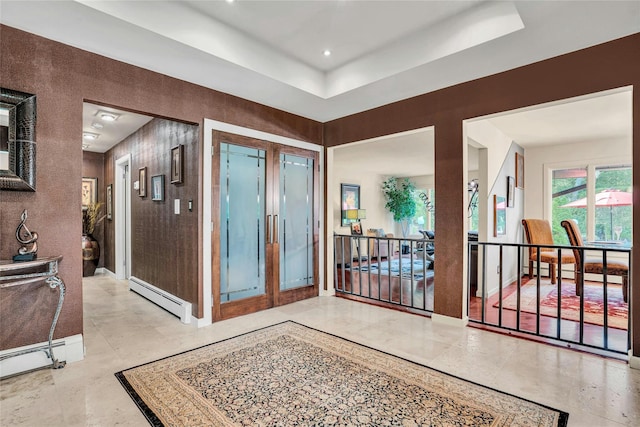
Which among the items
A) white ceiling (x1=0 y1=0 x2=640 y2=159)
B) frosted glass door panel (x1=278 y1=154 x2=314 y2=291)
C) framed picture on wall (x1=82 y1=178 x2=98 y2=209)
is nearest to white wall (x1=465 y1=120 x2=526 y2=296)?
white ceiling (x1=0 y1=0 x2=640 y2=159)

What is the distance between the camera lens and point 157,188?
4.10 metres

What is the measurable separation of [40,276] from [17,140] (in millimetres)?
939

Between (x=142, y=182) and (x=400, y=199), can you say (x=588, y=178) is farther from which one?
(x=142, y=182)

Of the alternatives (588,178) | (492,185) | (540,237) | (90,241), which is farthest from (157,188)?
(588,178)

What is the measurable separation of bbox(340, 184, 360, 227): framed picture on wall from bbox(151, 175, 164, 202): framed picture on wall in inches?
206

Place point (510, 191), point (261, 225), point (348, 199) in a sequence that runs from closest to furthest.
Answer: point (261, 225)
point (510, 191)
point (348, 199)

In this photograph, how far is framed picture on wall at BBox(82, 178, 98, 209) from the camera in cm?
622

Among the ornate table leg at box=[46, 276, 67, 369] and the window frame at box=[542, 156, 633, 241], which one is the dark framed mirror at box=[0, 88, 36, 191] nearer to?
the ornate table leg at box=[46, 276, 67, 369]

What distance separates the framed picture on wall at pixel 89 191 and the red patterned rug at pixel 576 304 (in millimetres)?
6998

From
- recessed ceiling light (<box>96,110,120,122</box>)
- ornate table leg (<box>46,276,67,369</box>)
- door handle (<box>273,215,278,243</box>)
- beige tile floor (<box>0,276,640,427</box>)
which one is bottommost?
beige tile floor (<box>0,276,640,427</box>)

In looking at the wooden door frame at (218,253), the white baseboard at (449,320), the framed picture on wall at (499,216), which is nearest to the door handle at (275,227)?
the wooden door frame at (218,253)

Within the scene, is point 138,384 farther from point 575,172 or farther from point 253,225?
point 575,172

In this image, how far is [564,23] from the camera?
2268 millimetres

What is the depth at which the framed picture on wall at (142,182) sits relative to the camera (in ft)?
14.8
